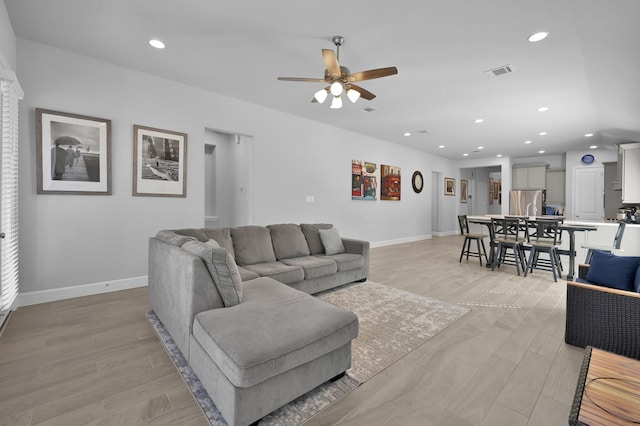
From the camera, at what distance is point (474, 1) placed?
2355mm

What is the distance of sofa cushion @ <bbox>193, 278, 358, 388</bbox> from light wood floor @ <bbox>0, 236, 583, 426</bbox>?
0.36 meters

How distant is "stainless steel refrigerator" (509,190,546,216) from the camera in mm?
9055

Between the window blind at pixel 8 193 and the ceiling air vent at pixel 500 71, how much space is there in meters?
5.09

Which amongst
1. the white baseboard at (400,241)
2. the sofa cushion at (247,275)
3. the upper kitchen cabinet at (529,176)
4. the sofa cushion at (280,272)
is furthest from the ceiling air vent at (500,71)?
the upper kitchen cabinet at (529,176)

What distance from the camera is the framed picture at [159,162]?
380 cm

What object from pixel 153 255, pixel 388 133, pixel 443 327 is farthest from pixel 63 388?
pixel 388 133

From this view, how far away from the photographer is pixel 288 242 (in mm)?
3906

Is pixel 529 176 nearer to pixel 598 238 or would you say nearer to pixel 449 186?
pixel 449 186

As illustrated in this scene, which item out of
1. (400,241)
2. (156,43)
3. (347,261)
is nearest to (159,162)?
(156,43)

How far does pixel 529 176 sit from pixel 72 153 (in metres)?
11.4

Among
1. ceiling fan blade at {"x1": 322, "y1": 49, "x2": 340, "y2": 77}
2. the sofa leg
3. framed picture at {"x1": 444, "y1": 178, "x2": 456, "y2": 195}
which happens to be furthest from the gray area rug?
framed picture at {"x1": 444, "y1": 178, "x2": 456, "y2": 195}

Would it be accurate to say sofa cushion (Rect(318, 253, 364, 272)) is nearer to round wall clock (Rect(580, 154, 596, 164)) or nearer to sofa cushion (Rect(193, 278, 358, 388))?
sofa cushion (Rect(193, 278, 358, 388))

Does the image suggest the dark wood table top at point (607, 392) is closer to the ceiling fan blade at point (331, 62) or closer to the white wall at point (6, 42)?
the ceiling fan blade at point (331, 62)

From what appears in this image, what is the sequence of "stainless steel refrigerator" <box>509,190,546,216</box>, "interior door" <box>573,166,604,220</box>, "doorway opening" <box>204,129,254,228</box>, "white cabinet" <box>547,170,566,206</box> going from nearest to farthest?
1. "doorway opening" <box>204,129,254,228</box>
2. "interior door" <box>573,166,604,220</box>
3. "white cabinet" <box>547,170,566,206</box>
4. "stainless steel refrigerator" <box>509,190,546,216</box>
